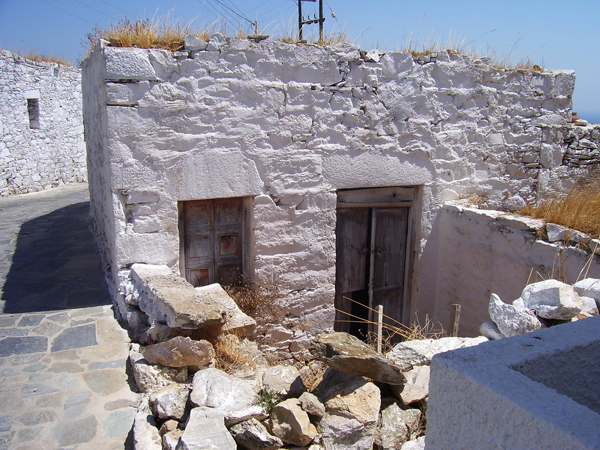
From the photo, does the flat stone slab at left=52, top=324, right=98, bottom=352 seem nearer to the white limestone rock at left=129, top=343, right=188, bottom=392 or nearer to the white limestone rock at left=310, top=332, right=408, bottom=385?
the white limestone rock at left=129, top=343, right=188, bottom=392

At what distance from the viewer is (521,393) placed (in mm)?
1322

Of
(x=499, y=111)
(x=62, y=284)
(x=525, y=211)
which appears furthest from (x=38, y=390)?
(x=499, y=111)

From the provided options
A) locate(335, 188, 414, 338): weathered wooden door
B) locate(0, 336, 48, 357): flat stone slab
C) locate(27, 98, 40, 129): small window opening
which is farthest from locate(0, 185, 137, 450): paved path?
locate(27, 98, 40, 129): small window opening

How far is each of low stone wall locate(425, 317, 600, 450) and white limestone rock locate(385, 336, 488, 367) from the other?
1.72 m

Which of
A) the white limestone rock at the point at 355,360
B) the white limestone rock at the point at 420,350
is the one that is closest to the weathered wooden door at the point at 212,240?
the white limestone rock at the point at 355,360

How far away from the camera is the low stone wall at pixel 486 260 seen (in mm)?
4367

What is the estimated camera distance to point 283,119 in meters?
4.45

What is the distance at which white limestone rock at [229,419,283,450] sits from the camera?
267 centimetres

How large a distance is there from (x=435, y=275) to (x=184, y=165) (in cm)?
338

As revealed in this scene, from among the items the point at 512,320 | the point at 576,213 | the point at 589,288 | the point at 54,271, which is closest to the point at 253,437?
the point at 512,320

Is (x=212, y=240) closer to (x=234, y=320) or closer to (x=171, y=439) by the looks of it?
(x=234, y=320)

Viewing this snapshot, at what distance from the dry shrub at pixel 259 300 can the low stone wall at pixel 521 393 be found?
314 cm

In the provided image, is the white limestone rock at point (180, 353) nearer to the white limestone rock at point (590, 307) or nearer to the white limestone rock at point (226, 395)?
the white limestone rock at point (226, 395)

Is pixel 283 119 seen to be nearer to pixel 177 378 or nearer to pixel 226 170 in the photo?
pixel 226 170
